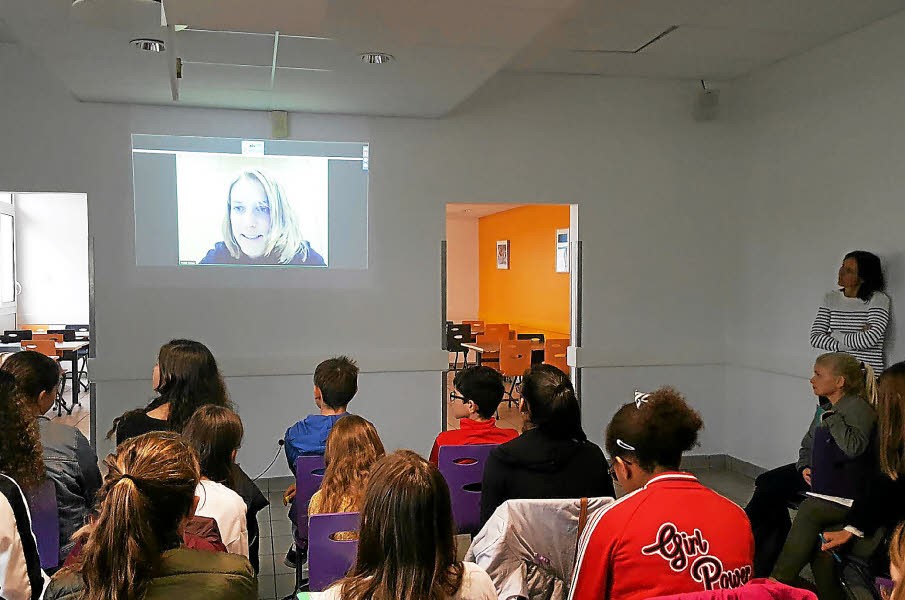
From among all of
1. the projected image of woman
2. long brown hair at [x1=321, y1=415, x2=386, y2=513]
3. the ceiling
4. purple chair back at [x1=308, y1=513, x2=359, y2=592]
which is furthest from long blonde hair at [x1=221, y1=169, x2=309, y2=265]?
purple chair back at [x1=308, y1=513, x2=359, y2=592]

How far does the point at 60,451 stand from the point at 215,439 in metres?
0.52

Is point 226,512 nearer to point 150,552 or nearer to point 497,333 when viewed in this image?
point 150,552

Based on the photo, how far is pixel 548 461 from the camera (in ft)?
8.02

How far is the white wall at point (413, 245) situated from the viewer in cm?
484

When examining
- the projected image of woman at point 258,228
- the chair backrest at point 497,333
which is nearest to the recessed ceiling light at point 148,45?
the projected image of woman at point 258,228

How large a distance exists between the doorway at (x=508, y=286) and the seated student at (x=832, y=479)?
12.8 ft

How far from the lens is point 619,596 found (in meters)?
1.61

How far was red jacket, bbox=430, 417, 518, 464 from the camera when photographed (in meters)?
3.08

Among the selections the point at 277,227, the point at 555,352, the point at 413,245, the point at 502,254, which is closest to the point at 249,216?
the point at 277,227

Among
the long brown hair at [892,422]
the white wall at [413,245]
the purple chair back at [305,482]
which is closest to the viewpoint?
the long brown hair at [892,422]

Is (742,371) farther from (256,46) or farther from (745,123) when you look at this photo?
(256,46)

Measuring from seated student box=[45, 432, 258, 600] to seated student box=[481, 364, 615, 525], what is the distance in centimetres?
114

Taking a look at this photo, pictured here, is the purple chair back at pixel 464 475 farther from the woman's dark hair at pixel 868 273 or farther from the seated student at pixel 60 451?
the woman's dark hair at pixel 868 273

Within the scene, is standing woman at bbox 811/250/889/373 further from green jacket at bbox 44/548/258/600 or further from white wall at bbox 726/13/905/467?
green jacket at bbox 44/548/258/600
